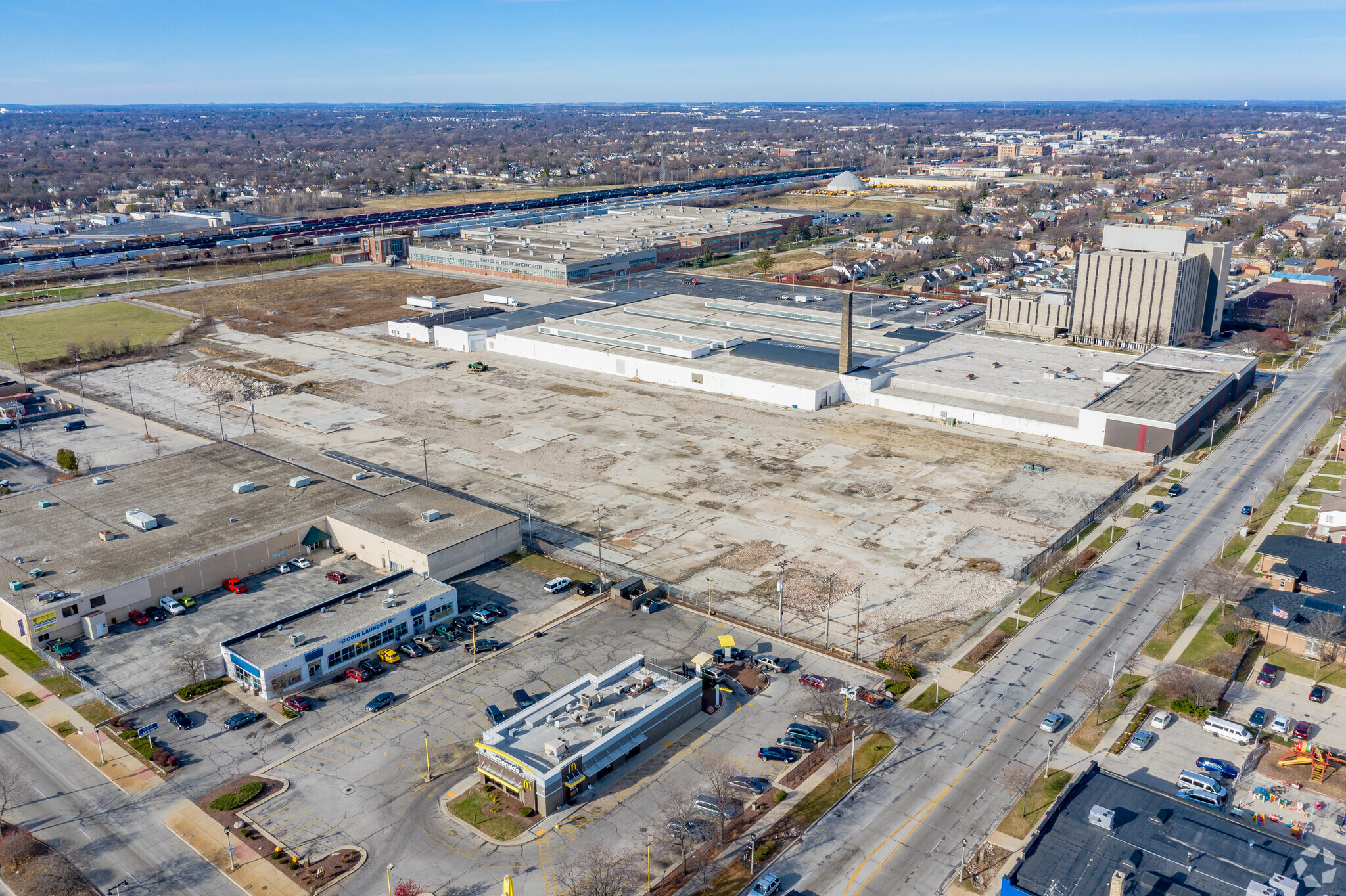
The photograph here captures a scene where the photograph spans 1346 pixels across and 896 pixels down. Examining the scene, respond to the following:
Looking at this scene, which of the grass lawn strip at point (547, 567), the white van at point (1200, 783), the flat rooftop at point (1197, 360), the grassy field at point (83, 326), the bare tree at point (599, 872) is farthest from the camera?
the grassy field at point (83, 326)

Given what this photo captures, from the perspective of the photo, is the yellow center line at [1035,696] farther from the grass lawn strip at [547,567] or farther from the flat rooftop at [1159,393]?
the grass lawn strip at [547,567]

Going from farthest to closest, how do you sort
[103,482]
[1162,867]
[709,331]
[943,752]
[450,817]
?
[709,331]
[103,482]
[943,752]
[450,817]
[1162,867]

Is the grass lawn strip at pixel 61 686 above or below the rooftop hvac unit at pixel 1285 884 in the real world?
below

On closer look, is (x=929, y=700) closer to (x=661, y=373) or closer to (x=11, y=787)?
(x=11, y=787)

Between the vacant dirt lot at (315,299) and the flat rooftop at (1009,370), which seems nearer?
the flat rooftop at (1009,370)

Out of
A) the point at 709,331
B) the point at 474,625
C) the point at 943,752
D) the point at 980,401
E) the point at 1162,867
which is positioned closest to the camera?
the point at 1162,867

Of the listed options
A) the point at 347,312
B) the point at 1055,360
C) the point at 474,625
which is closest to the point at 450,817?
the point at 474,625

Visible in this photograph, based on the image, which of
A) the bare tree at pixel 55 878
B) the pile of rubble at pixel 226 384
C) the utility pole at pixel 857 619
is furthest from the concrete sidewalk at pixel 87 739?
the pile of rubble at pixel 226 384

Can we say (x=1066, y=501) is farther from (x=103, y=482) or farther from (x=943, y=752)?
(x=103, y=482)
